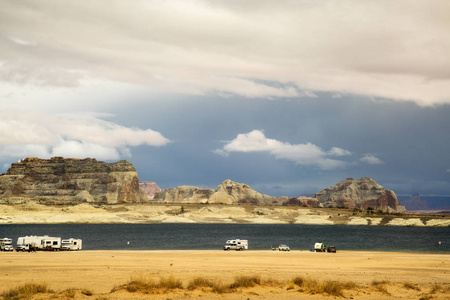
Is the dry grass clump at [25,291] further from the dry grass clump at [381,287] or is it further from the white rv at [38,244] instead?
the white rv at [38,244]

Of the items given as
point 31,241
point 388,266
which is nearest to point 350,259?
point 388,266

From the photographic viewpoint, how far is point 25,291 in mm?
31875

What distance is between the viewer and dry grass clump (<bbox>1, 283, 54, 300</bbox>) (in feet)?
102

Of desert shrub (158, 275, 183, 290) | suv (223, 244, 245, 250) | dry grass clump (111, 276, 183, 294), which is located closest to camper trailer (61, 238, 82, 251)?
suv (223, 244, 245, 250)

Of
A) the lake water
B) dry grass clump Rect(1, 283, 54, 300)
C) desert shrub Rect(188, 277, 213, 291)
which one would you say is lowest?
the lake water

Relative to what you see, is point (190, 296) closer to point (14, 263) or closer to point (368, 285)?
point (368, 285)

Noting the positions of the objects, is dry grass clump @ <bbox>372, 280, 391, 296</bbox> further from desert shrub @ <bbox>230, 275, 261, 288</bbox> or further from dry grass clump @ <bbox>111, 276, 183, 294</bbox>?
dry grass clump @ <bbox>111, 276, 183, 294</bbox>

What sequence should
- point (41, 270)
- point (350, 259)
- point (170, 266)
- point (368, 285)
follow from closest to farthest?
1. point (368, 285)
2. point (41, 270)
3. point (170, 266)
4. point (350, 259)

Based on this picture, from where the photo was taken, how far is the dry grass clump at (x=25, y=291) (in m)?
31.1

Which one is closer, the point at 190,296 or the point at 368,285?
the point at 190,296

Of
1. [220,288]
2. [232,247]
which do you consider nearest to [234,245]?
[232,247]

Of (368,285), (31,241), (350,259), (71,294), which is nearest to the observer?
(71,294)

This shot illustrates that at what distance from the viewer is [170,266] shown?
173 feet

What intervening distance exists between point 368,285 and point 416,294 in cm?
387
